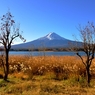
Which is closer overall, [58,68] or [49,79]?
[49,79]

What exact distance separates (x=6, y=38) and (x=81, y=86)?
416 centimetres

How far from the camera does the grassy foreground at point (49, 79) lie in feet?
25.9

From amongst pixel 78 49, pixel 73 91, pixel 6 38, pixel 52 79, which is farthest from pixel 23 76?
pixel 73 91

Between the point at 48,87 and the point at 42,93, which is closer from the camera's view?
the point at 42,93

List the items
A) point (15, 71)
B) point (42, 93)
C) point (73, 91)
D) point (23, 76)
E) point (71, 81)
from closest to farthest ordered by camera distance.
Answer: point (42, 93) < point (73, 91) < point (71, 81) < point (23, 76) < point (15, 71)

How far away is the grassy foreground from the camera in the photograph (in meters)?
7.89

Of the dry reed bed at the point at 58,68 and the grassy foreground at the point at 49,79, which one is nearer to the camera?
the grassy foreground at the point at 49,79

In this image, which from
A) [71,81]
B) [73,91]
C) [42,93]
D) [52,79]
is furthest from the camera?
[52,79]

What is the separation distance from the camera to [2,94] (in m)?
7.49

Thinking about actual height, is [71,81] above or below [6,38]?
below

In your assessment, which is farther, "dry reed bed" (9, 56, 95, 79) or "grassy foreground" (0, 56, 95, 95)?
"dry reed bed" (9, 56, 95, 79)

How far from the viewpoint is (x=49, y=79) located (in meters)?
10.9

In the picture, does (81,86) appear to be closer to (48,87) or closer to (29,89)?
(48,87)

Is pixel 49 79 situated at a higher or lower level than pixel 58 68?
lower
